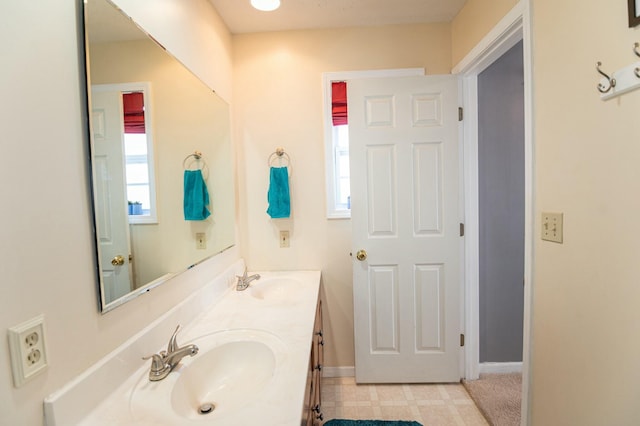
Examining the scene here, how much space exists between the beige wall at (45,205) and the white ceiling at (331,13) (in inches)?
52.3

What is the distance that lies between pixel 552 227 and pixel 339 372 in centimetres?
174

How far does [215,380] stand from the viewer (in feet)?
3.41

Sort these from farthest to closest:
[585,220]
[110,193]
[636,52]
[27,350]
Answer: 1. [585,220]
2. [110,193]
3. [636,52]
4. [27,350]

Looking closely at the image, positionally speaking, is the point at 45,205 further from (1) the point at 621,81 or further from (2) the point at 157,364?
(1) the point at 621,81

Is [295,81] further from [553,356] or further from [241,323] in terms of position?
[553,356]

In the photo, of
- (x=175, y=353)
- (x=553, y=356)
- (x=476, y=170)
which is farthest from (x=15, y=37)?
(x=476, y=170)

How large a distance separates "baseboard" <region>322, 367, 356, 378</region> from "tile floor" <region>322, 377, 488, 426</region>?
5cm

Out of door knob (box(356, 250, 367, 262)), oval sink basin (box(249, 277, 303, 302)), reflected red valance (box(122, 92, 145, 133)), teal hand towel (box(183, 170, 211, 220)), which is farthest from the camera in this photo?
door knob (box(356, 250, 367, 262))

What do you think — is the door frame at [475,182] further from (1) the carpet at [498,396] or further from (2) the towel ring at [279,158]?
(2) the towel ring at [279,158]

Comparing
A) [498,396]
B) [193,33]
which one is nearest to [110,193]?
[193,33]

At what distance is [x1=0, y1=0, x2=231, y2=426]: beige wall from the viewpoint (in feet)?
1.96

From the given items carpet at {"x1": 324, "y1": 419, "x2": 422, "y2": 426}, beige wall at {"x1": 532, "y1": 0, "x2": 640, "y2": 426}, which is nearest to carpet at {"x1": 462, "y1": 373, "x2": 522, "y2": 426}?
carpet at {"x1": 324, "y1": 419, "x2": 422, "y2": 426}

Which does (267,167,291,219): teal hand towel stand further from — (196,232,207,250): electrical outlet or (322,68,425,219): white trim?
(196,232,207,250): electrical outlet

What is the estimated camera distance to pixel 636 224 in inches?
Result: 31.9
